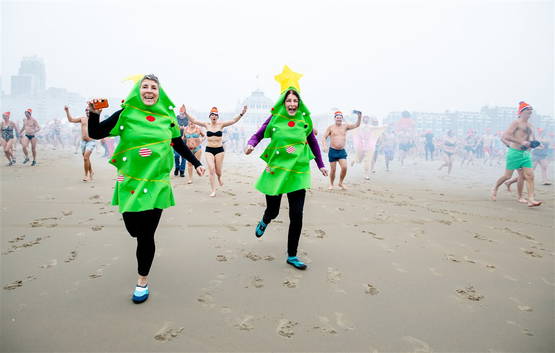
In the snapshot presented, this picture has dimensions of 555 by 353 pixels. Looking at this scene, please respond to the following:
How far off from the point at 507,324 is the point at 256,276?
2063mm

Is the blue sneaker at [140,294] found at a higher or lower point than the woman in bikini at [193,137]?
lower

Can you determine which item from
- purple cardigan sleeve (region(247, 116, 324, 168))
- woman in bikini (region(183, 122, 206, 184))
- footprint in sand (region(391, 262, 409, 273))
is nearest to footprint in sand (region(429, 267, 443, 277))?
footprint in sand (region(391, 262, 409, 273))

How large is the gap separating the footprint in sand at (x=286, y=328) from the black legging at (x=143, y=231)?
1.20 meters

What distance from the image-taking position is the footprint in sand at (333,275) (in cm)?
300

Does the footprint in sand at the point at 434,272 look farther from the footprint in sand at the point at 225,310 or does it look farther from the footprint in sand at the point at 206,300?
the footprint in sand at the point at 206,300

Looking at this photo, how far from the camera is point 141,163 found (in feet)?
8.69

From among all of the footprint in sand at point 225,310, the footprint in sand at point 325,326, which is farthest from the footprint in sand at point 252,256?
the footprint in sand at point 325,326

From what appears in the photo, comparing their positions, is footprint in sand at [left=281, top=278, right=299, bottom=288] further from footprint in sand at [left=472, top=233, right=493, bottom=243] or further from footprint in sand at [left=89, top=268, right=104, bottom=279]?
footprint in sand at [left=472, top=233, right=493, bottom=243]

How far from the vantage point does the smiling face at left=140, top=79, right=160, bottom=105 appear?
272cm

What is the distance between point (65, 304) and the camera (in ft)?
7.98

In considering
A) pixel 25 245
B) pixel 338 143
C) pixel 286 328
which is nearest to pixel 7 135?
pixel 25 245

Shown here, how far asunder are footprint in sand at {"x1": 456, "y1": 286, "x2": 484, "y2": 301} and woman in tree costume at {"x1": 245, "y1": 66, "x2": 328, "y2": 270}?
146cm

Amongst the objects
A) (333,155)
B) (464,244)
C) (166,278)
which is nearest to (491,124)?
(333,155)

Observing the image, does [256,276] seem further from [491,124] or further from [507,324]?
[491,124]
